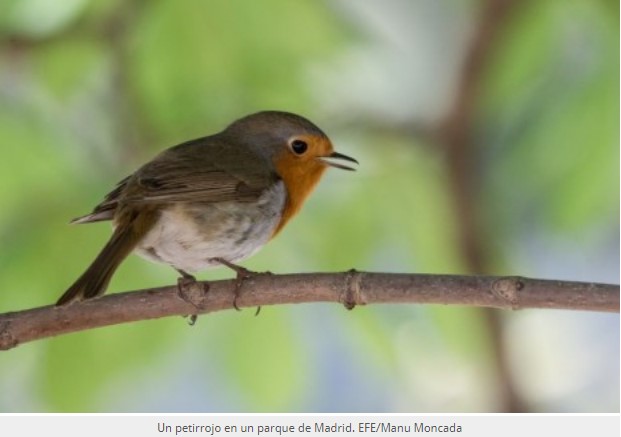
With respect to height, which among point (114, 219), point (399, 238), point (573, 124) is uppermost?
point (573, 124)

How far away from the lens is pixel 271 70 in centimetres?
400

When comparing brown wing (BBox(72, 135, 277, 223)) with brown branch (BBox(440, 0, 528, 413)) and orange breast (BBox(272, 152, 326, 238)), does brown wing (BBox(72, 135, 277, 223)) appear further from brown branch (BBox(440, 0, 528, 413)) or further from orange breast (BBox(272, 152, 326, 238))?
brown branch (BBox(440, 0, 528, 413))

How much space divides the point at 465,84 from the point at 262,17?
99cm

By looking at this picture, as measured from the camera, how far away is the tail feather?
3.01 m

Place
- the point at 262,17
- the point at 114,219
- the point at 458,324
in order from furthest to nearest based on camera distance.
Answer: the point at 458,324 → the point at 262,17 → the point at 114,219

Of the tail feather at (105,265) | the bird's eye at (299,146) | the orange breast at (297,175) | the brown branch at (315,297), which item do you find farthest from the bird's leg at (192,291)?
the bird's eye at (299,146)

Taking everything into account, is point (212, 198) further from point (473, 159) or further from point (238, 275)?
point (473, 159)

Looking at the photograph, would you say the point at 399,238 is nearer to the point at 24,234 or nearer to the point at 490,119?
the point at 490,119

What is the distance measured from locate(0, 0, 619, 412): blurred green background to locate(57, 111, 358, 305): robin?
150 mm

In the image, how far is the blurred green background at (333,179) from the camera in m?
3.79

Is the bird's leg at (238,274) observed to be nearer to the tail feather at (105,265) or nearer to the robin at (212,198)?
the robin at (212,198)

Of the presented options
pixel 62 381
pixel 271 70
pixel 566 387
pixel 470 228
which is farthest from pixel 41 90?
pixel 566 387

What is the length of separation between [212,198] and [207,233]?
17 cm

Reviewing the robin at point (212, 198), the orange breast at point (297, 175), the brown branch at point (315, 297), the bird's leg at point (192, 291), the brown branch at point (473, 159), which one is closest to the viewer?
the brown branch at point (315, 297)
